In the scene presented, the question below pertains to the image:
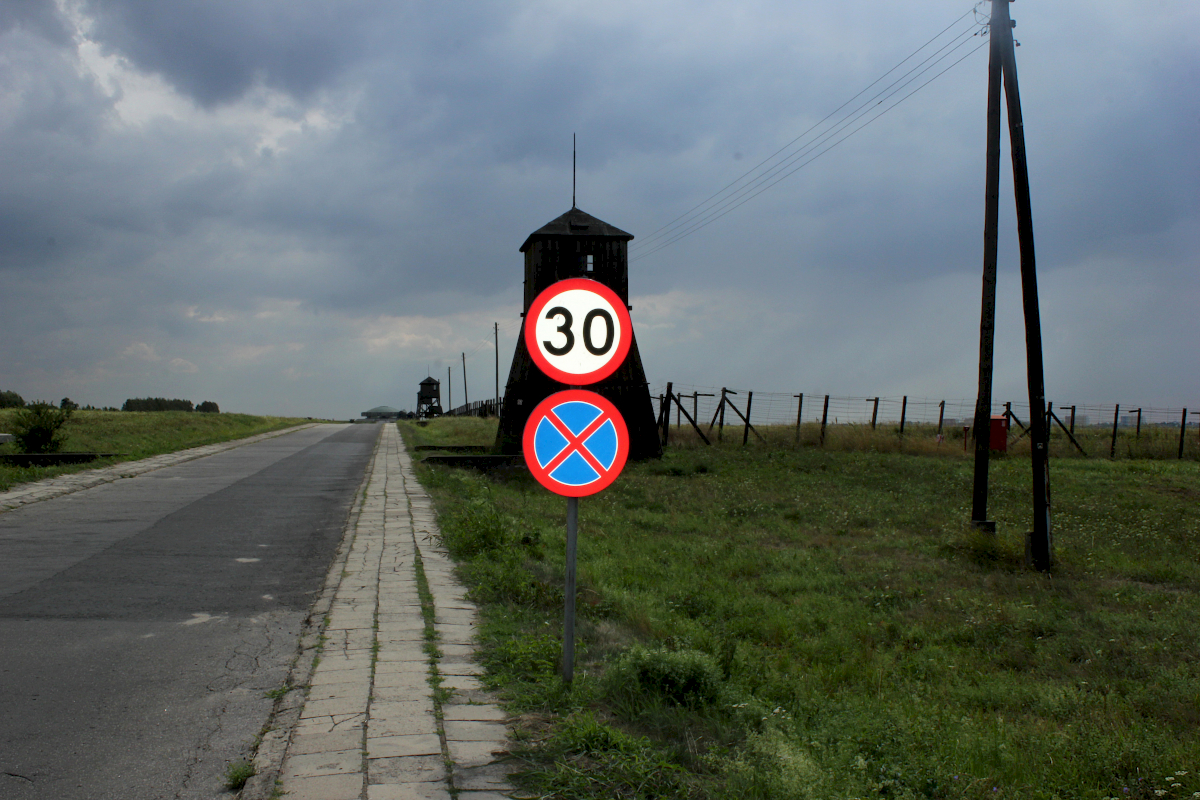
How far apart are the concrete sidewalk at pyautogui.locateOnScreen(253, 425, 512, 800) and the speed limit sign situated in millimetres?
1755

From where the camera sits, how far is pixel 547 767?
10.9 feet

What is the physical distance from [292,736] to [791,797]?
2.16m

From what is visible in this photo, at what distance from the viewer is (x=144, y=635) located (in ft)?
17.4

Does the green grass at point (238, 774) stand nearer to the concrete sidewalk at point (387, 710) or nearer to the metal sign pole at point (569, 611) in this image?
the concrete sidewalk at point (387, 710)

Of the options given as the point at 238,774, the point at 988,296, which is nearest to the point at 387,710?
the point at 238,774

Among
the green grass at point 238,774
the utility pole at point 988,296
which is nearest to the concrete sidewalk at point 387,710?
the green grass at point 238,774

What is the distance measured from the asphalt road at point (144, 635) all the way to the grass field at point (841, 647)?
4.52ft

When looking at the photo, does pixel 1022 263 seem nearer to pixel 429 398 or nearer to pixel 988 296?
pixel 988 296

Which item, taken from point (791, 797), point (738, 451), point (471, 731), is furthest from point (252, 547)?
point (738, 451)

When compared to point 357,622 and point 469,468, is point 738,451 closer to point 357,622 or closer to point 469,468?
point 469,468

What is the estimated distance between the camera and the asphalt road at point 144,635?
3428 millimetres

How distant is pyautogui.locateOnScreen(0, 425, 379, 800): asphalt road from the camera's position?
135 inches

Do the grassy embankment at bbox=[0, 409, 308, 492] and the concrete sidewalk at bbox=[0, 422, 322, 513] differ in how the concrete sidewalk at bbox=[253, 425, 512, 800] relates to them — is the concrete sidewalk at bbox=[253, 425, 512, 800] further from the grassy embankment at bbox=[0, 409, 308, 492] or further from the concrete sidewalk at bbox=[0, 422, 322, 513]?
the grassy embankment at bbox=[0, 409, 308, 492]

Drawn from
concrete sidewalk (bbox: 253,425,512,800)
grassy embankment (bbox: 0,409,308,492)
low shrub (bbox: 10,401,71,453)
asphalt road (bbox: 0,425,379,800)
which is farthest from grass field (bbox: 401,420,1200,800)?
low shrub (bbox: 10,401,71,453)
